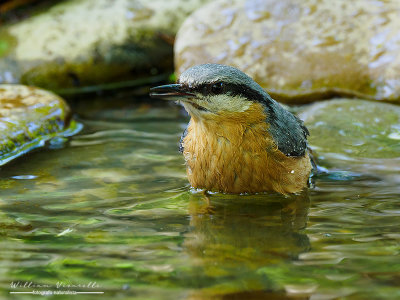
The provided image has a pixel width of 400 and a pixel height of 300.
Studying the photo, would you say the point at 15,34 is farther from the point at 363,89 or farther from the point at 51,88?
the point at 363,89

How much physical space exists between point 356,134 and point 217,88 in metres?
2.96

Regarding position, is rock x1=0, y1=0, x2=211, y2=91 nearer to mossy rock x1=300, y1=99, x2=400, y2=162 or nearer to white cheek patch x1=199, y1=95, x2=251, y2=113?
mossy rock x1=300, y1=99, x2=400, y2=162

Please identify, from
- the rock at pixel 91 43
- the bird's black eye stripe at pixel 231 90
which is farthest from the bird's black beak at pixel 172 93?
the rock at pixel 91 43

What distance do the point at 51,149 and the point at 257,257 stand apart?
416 centimetres

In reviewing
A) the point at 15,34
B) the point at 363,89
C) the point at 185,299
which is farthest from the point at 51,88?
the point at 185,299

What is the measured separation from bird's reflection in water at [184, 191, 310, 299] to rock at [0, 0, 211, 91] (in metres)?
5.77

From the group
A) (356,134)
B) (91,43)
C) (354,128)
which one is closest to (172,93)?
(356,134)

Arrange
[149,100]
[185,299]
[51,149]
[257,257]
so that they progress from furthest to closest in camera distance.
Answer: [149,100] < [51,149] < [257,257] < [185,299]

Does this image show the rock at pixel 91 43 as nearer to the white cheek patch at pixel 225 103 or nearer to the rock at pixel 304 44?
the rock at pixel 304 44

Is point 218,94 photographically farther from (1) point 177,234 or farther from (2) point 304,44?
(2) point 304,44

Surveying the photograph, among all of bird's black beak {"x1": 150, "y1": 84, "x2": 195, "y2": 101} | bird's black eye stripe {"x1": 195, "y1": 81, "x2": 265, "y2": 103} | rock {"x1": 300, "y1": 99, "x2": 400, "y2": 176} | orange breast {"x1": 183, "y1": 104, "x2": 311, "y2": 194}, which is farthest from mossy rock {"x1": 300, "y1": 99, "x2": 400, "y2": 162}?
bird's black beak {"x1": 150, "y1": 84, "x2": 195, "y2": 101}

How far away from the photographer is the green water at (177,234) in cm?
353

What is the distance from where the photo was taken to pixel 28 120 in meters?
7.51

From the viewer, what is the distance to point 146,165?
662 centimetres
